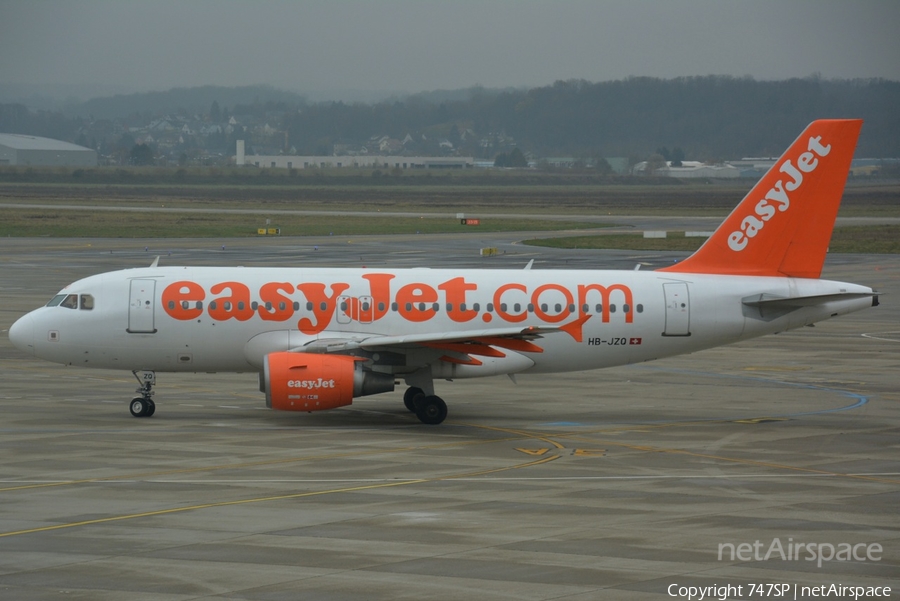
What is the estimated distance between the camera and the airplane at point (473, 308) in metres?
32.0

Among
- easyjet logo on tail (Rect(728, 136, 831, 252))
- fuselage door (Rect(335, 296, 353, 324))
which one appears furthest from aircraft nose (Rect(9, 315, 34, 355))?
easyjet logo on tail (Rect(728, 136, 831, 252))

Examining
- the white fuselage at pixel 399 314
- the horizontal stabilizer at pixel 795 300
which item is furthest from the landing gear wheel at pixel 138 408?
the horizontal stabilizer at pixel 795 300

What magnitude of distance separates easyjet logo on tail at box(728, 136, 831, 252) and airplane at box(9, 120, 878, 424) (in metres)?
0.04

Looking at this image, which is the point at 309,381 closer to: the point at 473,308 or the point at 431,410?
the point at 431,410

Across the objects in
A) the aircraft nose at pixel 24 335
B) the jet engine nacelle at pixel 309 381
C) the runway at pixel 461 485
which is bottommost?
the runway at pixel 461 485

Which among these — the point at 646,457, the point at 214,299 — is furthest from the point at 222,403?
the point at 646,457

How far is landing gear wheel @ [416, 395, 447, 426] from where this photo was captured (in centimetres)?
3127

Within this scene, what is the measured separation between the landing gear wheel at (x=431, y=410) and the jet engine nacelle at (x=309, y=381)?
2.07 metres

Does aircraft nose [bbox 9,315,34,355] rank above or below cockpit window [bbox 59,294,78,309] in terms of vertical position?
below

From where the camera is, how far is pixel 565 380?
40.7 meters

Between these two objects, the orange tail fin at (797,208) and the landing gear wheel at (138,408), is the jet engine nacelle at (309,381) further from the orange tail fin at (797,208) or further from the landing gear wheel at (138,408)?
the orange tail fin at (797,208)

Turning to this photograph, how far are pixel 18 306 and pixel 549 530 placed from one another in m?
43.6

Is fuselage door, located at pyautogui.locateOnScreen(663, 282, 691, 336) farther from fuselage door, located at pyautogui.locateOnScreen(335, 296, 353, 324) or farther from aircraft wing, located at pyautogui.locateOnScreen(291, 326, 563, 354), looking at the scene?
fuselage door, located at pyautogui.locateOnScreen(335, 296, 353, 324)

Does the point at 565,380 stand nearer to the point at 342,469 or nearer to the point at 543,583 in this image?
the point at 342,469
